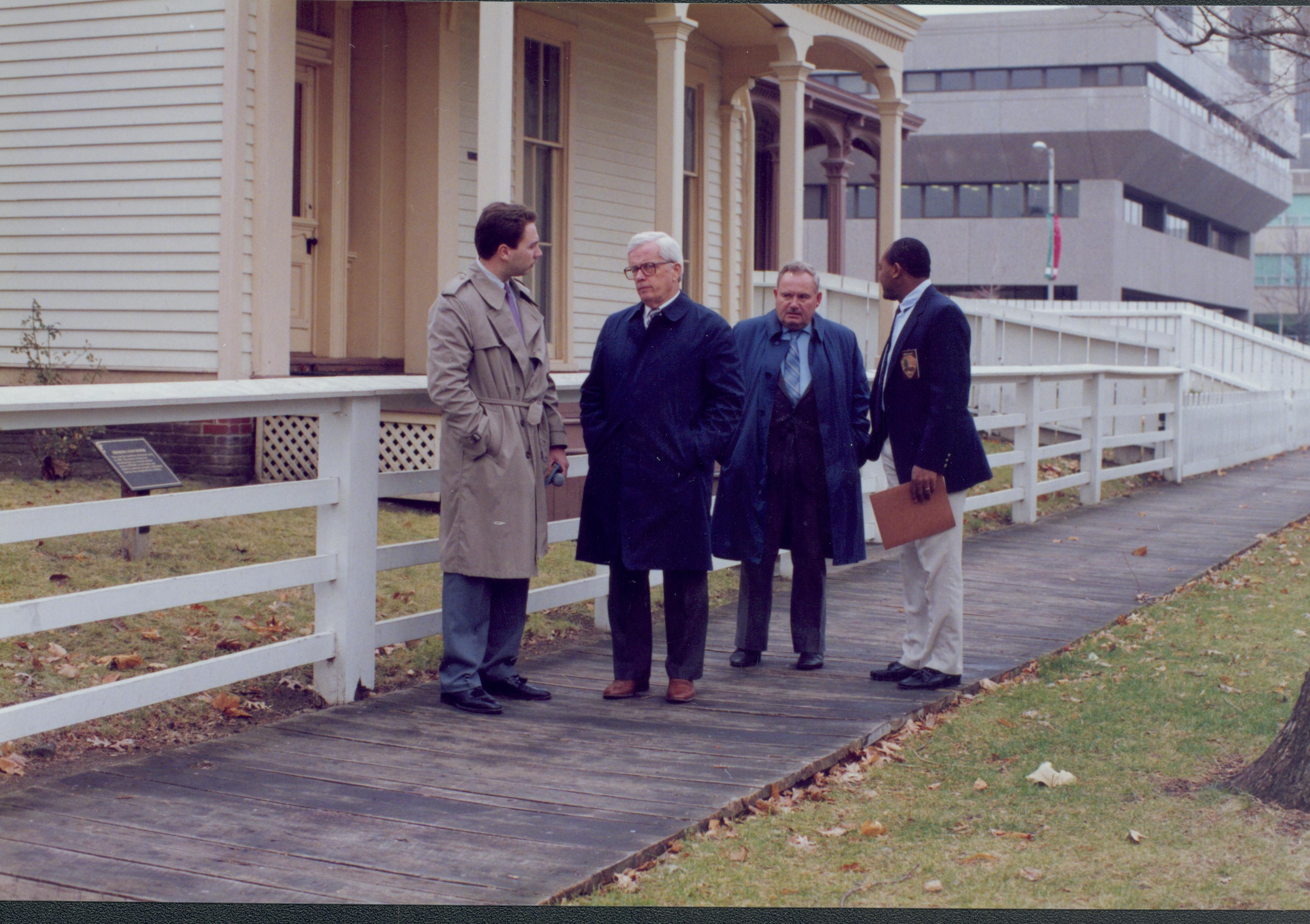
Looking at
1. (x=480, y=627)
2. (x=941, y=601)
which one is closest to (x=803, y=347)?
(x=941, y=601)

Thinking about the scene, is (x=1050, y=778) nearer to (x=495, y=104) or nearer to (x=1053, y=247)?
(x=495, y=104)

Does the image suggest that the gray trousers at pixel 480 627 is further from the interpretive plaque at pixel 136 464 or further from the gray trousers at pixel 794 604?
the interpretive plaque at pixel 136 464

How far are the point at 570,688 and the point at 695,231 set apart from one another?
10.2 m

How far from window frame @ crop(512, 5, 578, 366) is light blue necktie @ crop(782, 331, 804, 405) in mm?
6520

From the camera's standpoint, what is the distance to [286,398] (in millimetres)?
5656

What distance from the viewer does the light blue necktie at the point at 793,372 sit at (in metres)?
6.76

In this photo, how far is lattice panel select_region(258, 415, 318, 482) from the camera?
10656mm

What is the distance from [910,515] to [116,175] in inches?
275

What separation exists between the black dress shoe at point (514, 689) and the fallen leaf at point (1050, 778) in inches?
84.6

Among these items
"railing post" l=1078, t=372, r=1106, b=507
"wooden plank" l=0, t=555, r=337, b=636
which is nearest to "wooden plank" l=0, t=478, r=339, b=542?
"wooden plank" l=0, t=555, r=337, b=636

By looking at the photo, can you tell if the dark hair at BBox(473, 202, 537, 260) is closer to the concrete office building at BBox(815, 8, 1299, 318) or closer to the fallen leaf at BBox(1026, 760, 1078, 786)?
the fallen leaf at BBox(1026, 760, 1078, 786)

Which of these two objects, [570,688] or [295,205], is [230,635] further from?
[295,205]

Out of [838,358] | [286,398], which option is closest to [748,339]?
[838,358]

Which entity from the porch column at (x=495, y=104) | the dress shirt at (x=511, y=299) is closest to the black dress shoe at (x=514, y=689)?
the dress shirt at (x=511, y=299)
